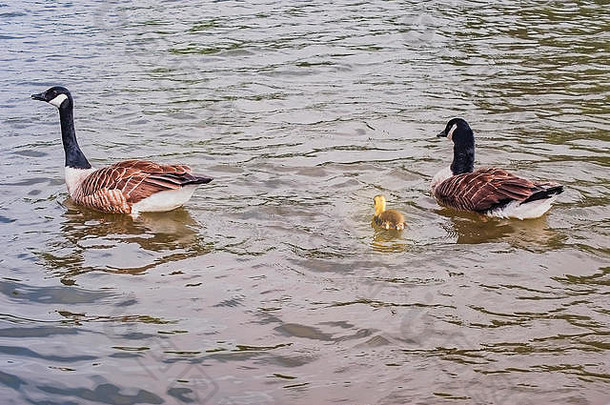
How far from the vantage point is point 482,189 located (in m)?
10.1

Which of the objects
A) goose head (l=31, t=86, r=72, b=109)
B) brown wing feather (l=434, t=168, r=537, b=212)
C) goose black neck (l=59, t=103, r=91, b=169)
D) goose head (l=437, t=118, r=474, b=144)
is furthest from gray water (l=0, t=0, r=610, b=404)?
goose head (l=31, t=86, r=72, b=109)

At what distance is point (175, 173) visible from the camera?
10211 mm

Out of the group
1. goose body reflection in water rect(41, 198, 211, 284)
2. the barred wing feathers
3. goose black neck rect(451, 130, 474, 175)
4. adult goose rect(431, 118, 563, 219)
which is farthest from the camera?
goose black neck rect(451, 130, 474, 175)

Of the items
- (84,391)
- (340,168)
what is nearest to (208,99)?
(340,168)

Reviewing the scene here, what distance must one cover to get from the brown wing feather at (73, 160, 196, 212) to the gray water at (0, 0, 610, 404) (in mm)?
262

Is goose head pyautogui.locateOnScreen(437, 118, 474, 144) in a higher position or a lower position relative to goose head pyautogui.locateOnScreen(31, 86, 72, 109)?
lower

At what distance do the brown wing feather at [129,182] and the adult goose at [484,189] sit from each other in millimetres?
2905

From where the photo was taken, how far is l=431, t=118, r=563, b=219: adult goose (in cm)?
971

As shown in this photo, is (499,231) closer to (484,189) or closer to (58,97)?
(484,189)

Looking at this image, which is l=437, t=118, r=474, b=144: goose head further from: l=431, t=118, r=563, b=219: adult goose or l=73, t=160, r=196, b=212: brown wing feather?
l=73, t=160, r=196, b=212: brown wing feather

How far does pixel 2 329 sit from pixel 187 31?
13533 mm

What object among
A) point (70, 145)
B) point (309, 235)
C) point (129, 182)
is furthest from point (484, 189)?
point (70, 145)
